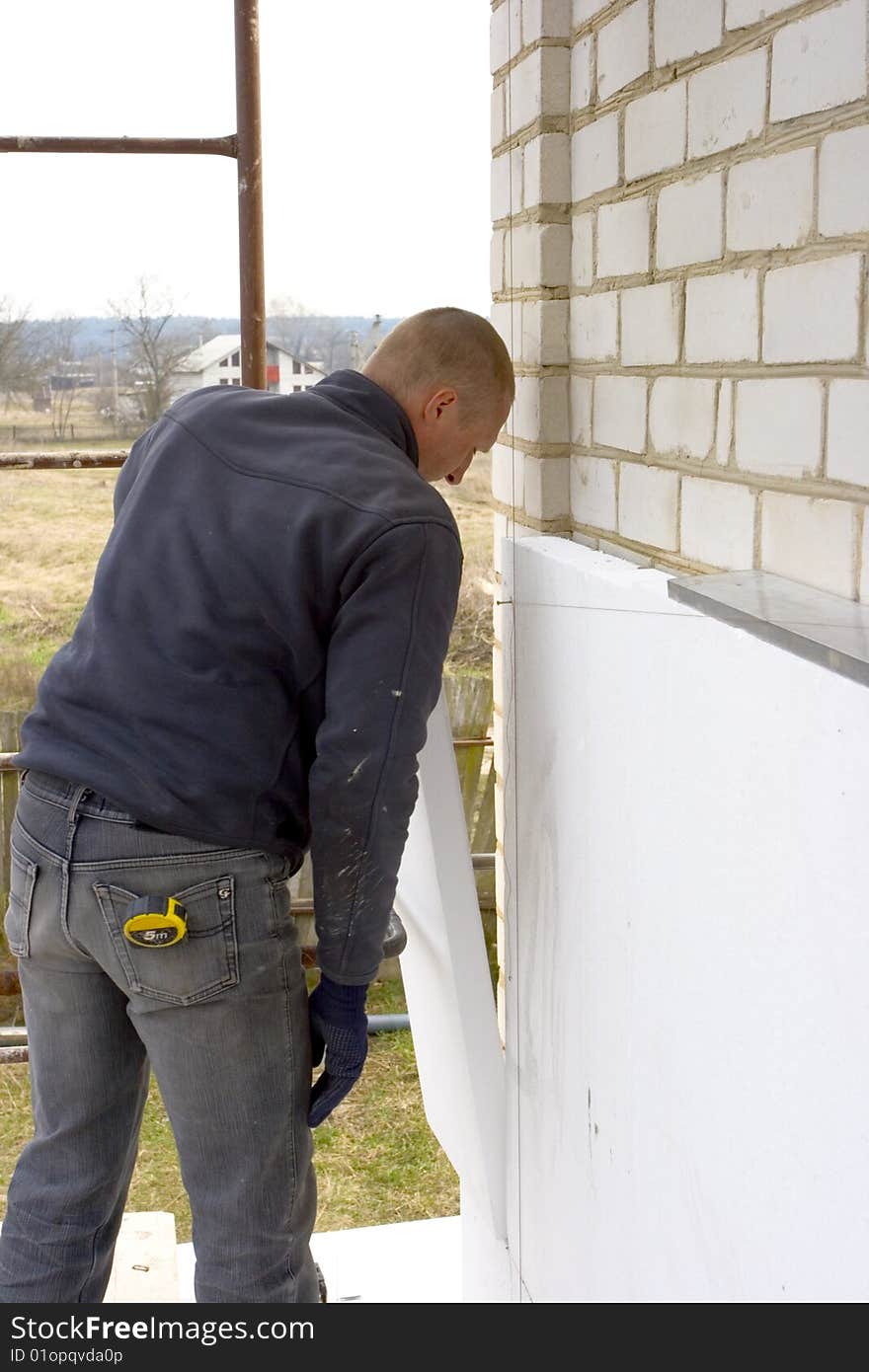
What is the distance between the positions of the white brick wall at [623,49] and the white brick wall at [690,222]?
0.74 feet

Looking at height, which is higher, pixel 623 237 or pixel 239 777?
pixel 623 237

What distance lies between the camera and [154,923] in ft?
5.98

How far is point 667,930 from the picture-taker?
1624 millimetres

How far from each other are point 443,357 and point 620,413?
30 centimetres

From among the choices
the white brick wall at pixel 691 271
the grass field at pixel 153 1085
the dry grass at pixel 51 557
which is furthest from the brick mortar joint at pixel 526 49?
the dry grass at pixel 51 557

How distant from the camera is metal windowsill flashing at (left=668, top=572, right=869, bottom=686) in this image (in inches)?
45.7

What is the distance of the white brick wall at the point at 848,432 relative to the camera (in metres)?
1.30

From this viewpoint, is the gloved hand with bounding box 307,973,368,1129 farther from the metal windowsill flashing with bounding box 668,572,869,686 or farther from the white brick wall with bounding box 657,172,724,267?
the white brick wall with bounding box 657,172,724,267

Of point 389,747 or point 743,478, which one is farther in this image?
point 389,747

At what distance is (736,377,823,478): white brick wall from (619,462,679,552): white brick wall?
Answer: 213 mm

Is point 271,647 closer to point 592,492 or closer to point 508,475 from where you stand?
point 592,492

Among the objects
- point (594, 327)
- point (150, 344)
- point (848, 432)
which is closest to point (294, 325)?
point (150, 344)

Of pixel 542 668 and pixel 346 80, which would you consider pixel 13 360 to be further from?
pixel 346 80

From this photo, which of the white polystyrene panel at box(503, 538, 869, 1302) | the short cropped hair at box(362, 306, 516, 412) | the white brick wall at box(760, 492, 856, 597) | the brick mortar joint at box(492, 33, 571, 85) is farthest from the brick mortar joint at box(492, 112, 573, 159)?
the white brick wall at box(760, 492, 856, 597)
